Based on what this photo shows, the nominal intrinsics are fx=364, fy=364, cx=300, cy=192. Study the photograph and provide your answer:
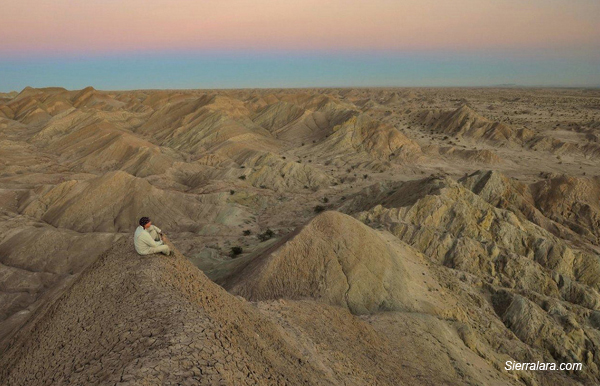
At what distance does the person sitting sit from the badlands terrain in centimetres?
37

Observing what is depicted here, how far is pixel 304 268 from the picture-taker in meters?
15.5

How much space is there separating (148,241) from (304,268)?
8.47m

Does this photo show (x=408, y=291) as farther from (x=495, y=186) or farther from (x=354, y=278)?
(x=495, y=186)

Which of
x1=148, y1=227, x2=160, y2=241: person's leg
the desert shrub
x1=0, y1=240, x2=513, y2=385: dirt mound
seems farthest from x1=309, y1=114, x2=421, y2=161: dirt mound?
x1=148, y1=227, x2=160, y2=241: person's leg

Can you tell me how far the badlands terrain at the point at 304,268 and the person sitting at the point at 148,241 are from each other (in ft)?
1.22

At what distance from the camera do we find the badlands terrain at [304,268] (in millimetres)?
6871

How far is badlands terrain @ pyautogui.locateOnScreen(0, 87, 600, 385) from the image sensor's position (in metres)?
6.87

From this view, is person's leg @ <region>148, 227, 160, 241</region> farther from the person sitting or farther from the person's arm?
the person's arm

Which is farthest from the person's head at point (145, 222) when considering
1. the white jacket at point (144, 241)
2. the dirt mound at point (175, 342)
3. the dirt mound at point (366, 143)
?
the dirt mound at point (366, 143)

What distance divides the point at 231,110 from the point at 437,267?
60311mm

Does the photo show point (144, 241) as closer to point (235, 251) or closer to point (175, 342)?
point (175, 342)

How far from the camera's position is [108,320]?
269 inches

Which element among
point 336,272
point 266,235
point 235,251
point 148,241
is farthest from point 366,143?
point 148,241

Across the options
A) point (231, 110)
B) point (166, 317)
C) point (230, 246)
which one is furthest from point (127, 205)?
point (231, 110)
